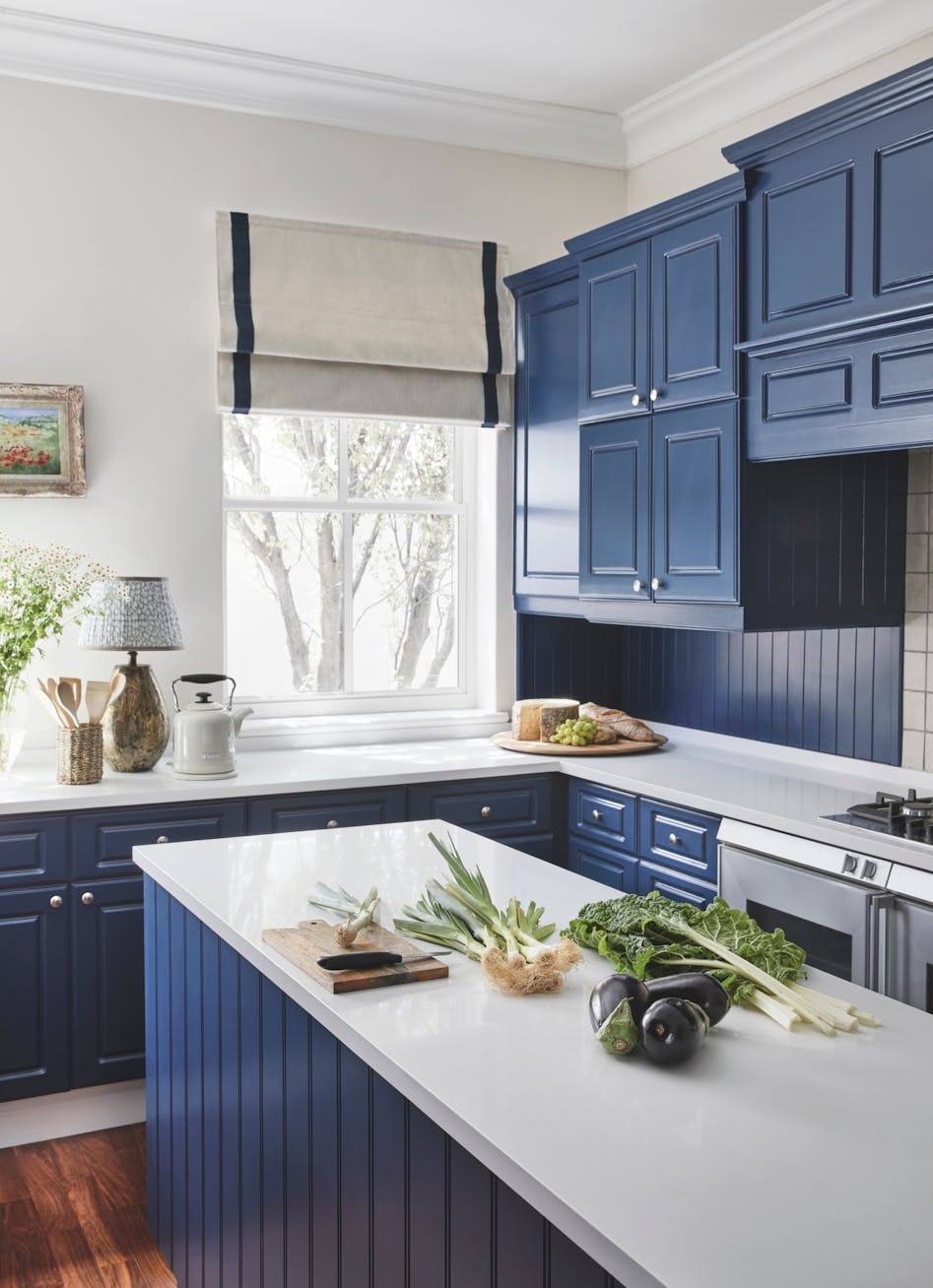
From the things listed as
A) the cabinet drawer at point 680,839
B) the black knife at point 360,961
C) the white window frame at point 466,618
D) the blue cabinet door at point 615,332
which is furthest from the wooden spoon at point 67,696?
the black knife at point 360,961

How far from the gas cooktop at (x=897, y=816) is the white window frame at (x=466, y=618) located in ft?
5.69

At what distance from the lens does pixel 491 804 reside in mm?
3969

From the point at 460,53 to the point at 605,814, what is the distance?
2.47 m

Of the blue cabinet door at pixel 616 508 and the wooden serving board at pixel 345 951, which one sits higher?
the blue cabinet door at pixel 616 508

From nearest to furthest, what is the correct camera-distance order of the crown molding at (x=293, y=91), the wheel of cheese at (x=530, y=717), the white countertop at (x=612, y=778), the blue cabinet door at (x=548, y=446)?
1. the white countertop at (x=612, y=778)
2. the crown molding at (x=293, y=91)
3. the blue cabinet door at (x=548, y=446)
4. the wheel of cheese at (x=530, y=717)

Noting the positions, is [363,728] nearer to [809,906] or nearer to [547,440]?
[547,440]

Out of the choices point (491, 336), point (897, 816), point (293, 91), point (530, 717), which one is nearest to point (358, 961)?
point (897, 816)

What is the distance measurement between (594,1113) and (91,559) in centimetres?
298

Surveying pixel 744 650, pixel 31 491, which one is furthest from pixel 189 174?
pixel 744 650

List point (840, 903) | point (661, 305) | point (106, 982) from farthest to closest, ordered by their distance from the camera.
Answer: point (661, 305) → point (106, 982) → point (840, 903)

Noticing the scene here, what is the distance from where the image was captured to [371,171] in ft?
14.1

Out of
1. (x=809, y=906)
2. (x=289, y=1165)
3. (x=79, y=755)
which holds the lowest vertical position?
(x=289, y=1165)

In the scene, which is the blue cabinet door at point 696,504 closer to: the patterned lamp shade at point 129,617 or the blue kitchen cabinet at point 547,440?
the blue kitchen cabinet at point 547,440

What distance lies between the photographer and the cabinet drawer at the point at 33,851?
329 cm
